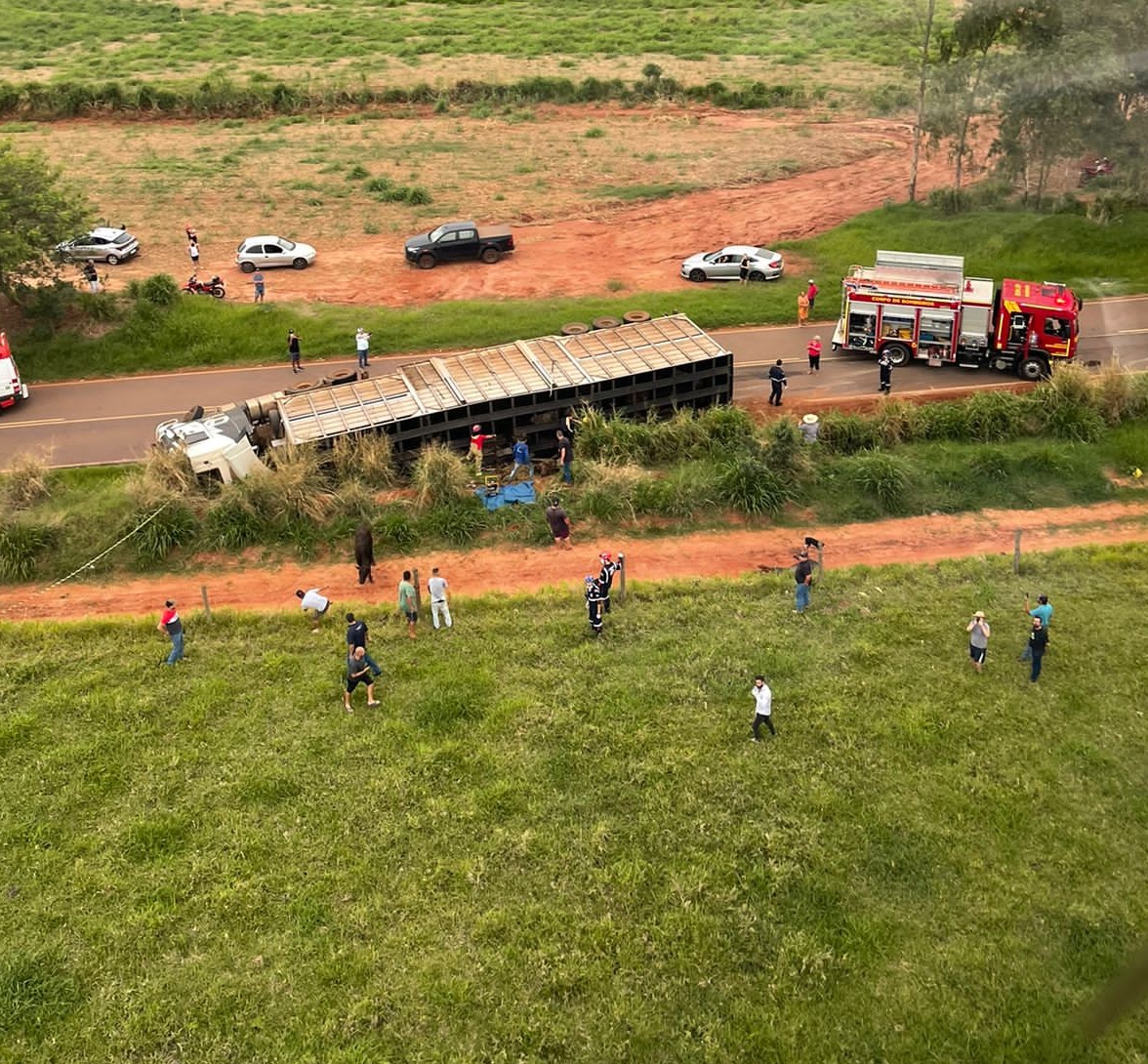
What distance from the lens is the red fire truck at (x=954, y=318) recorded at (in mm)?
28984

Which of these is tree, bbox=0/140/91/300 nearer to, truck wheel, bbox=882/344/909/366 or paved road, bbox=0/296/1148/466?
paved road, bbox=0/296/1148/466

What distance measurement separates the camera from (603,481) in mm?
23188

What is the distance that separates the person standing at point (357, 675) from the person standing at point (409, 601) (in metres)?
1.90

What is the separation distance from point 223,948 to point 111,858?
2.41 metres

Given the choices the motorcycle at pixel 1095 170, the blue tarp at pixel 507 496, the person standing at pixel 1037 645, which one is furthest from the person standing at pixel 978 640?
the motorcycle at pixel 1095 170

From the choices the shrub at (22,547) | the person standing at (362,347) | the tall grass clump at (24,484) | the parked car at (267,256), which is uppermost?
the parked car at (267,256)

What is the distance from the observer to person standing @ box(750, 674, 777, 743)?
609 inches

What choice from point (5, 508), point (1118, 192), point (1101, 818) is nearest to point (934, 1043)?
point (1101, 818)

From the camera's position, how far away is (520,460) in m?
24.3

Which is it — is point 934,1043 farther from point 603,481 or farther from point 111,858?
point 603,481

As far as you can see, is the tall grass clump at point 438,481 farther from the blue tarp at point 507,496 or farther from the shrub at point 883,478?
the shrub at point 883,478

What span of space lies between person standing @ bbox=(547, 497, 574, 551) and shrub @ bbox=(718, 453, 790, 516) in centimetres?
376

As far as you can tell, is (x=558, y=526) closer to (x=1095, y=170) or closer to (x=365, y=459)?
(x=365, y=459)

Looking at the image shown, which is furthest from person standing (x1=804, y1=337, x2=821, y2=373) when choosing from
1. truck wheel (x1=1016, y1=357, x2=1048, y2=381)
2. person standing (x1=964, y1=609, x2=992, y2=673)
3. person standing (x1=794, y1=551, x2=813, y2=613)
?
→ person standing (x1=964, y1=609, x2=992, y2=673)
